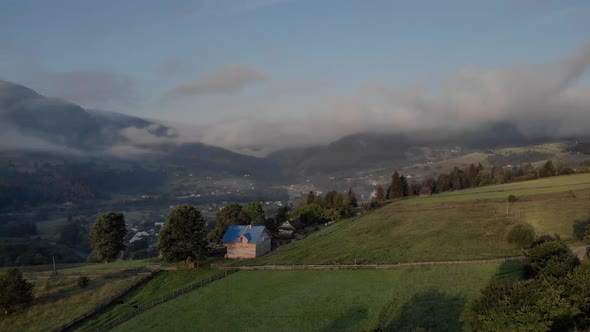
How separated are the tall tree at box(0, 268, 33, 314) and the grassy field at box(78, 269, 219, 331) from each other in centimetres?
1190

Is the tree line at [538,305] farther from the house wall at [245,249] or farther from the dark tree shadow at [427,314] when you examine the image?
the house wall at [245,249]

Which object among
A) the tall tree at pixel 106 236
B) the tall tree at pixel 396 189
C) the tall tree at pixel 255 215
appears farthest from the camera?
the tall tree at pixel 396 189

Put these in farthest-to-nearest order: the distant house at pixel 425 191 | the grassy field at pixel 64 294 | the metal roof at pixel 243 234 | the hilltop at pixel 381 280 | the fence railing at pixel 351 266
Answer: the distant house at pixel 425 191 → the metal roof at pixel 243 234 → the grassy field at pixel 64 294 → the fence railing at pixel 351 266 → the hilltop at pixel 381 280

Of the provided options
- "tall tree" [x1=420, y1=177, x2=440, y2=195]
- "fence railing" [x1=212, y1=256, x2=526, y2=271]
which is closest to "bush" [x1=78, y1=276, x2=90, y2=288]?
"fence railing" [x1=212, y1=256, x2=526, y2=271]

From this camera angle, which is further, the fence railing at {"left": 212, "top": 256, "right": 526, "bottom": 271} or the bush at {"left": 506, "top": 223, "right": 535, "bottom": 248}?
the bush at {"left": 506, "top": 223, "right": 535, "bottom": 248}

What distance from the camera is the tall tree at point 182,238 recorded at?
216 feet

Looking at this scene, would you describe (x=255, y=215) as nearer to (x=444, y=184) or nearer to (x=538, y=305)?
(x=538, y=305)

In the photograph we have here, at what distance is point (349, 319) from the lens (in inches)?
1470

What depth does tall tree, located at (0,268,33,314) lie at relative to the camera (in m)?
51.1

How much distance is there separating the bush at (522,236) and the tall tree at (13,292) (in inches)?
2700

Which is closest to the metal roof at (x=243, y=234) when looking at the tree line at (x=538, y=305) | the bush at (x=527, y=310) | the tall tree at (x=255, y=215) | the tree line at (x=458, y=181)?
the tall tree at (x=255, y=215)

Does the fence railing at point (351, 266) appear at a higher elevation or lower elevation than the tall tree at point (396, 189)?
lower

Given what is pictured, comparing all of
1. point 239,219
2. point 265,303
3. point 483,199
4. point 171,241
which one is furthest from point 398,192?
point 265,303

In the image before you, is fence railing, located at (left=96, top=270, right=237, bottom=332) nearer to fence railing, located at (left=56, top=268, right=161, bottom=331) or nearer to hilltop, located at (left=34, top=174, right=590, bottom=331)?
hilltop, located at (left=34, top=174, right=590, bottom=331)
